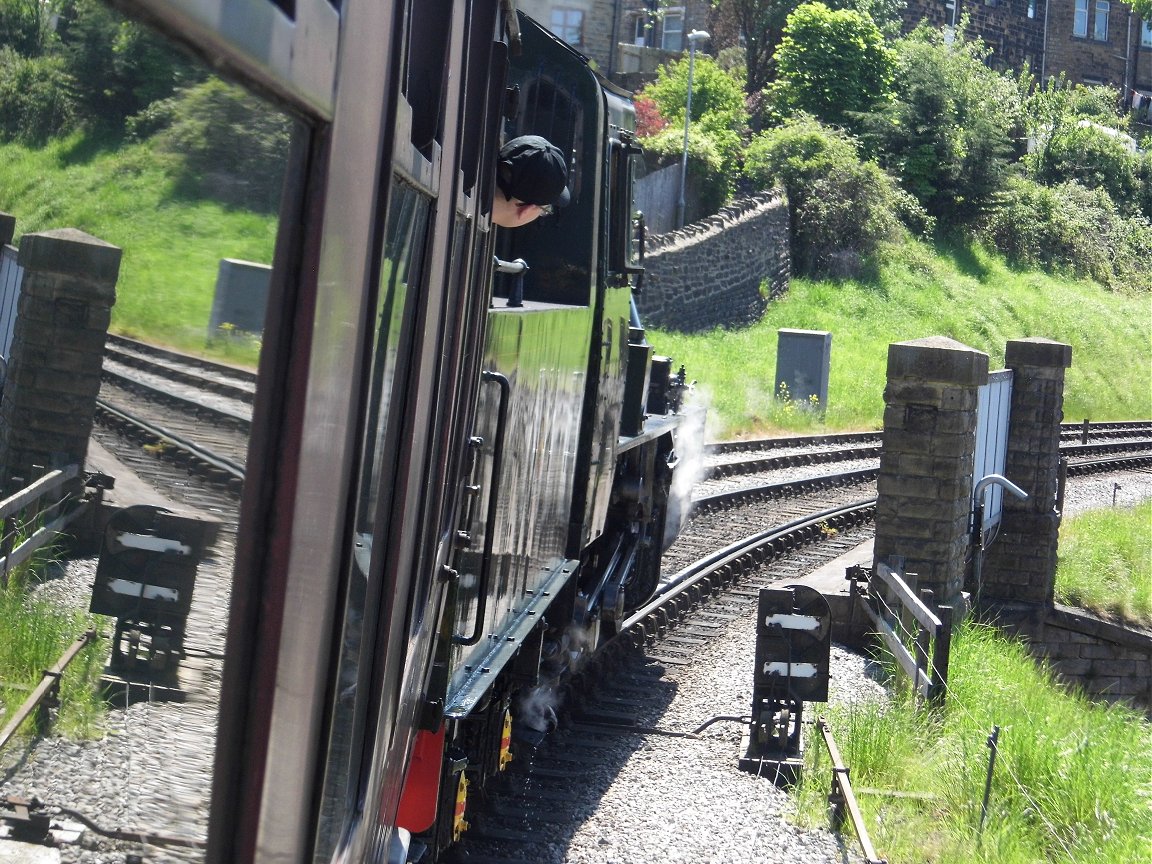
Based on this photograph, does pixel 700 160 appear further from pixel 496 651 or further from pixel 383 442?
pixel 383 442

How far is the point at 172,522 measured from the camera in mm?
1319

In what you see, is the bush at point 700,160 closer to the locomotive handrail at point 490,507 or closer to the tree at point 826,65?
the tree at point 826,65

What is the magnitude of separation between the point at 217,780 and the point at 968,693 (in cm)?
769

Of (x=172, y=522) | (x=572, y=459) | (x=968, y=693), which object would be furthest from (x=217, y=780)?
(x=968, y=693)

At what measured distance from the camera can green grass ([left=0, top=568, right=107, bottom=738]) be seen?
1111 mm

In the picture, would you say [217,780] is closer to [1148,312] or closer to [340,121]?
[340,121]

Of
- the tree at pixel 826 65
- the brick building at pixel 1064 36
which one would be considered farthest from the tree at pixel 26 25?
the brick building at pixel 1064 36

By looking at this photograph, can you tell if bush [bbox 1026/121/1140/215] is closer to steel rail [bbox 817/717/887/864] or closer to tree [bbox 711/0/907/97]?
tree [bbox 711/0/907/97]

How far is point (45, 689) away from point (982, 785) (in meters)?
6.53

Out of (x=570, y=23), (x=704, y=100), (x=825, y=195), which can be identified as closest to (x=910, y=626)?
(x=825, y=195)

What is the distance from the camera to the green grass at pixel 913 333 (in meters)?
23.5

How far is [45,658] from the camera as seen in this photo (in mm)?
1167

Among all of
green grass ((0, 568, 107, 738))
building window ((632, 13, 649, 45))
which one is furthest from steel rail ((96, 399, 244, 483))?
building window ((632, 13, 649, 45))

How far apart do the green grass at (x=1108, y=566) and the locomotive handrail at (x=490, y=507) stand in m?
10.2
